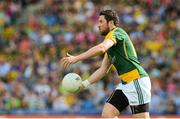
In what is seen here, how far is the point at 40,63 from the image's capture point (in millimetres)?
17672

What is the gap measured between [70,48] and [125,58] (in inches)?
341

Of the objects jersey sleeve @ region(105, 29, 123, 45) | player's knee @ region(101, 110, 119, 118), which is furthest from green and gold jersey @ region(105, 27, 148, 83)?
player's knee @ region(101, 110, 119, 118)

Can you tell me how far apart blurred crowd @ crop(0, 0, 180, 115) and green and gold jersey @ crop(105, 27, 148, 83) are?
6515 millimetres

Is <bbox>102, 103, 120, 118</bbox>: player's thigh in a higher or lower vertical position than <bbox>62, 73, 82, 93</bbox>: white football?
lower

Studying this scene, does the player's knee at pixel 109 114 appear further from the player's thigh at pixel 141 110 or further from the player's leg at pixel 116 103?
the player's thigh at pixel 141 110

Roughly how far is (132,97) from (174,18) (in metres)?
9.77

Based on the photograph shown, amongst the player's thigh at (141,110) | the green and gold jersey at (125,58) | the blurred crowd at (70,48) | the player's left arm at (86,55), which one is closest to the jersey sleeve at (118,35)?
the green and gold jersey at (125,58)

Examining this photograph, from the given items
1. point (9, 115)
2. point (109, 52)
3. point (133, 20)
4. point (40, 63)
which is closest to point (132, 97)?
point (109, 52)

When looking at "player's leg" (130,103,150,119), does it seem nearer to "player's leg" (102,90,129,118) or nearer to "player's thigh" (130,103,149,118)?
"player's thigh" (130,103,149,118)

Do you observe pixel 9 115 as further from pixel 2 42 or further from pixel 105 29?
pixel 105 29

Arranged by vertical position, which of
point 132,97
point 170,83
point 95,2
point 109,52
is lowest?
point 132,97

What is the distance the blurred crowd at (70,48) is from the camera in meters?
16.6

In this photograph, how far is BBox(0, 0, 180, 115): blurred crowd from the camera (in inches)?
655

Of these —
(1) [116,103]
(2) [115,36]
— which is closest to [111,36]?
(2) [115,36]
